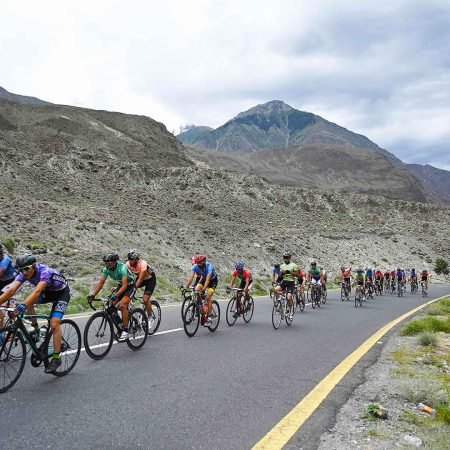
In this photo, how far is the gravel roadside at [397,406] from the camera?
4352 mm

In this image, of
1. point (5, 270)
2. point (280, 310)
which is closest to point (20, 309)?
point (5, 270)

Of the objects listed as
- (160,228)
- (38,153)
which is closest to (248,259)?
(160,228)

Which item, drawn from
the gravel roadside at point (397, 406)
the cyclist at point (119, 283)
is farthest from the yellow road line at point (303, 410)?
the cyclist at point (119, 283)

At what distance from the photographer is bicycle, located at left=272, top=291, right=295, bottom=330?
12.3m

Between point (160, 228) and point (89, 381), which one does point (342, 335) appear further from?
point (160, 228)

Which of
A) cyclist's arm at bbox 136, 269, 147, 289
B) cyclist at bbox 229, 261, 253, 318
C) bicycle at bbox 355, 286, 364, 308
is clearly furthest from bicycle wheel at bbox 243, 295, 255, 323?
bicycle at bbox 355, 286, 364, 308

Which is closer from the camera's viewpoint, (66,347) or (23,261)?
(23,261)

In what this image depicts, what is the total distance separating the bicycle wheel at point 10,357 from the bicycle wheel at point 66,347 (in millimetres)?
477

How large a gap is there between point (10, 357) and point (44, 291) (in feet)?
4.13

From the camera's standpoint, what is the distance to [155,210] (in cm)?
4422

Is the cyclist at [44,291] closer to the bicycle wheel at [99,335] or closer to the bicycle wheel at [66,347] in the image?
the bicycle wheel at [66,347]

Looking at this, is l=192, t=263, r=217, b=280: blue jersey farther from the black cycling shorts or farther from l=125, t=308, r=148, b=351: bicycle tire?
l=125, t=308, r=148, b=351: bicycle tire

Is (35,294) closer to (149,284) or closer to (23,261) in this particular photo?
(23,261)

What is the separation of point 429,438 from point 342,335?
281 inches
